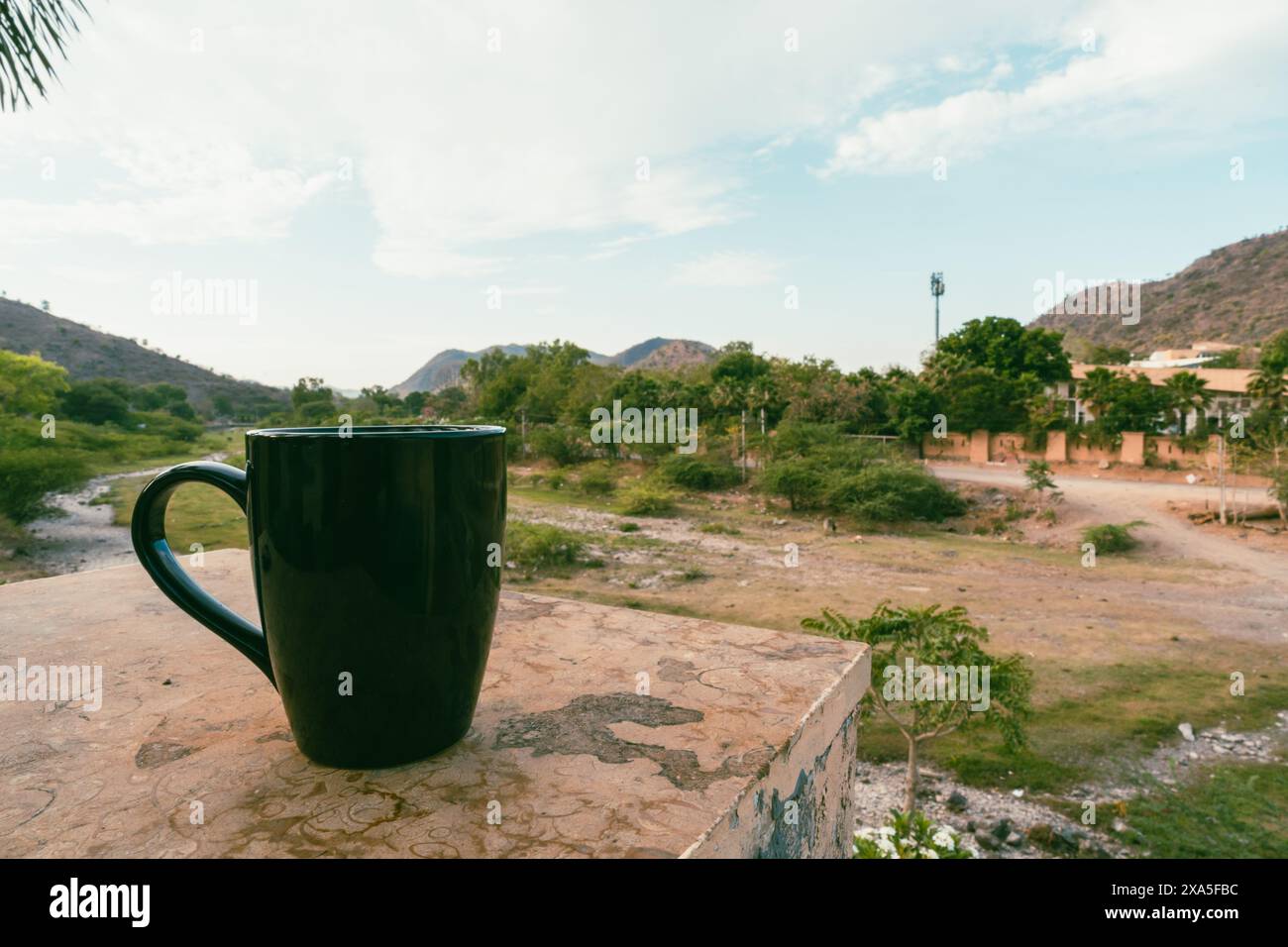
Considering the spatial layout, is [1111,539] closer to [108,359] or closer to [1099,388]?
[1099,388]

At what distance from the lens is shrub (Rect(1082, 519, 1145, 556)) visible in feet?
27.9

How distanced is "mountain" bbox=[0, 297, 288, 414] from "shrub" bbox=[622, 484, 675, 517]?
470 inches

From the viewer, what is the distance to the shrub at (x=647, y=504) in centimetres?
1096

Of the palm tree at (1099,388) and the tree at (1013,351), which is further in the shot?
the tree at (1013,351)

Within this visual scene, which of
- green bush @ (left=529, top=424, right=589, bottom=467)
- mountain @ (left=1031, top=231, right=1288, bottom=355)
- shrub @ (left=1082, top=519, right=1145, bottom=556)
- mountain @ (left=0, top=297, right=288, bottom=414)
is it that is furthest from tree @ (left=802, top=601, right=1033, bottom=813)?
mountain @ (left=1031, top=231, right=1288, bottom=355)

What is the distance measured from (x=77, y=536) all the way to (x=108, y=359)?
1672cm

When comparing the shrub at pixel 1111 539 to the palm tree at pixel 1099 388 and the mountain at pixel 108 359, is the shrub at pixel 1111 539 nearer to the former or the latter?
the palm tree at pixel 1099 388

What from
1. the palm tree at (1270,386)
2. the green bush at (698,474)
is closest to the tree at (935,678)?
the green bush at (698,474)

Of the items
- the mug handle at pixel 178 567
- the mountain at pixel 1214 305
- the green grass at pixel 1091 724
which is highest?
the mountain at pixel 1214 305

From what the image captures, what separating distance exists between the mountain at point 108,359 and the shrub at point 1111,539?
17.7m

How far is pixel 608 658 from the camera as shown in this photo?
997 millimetres

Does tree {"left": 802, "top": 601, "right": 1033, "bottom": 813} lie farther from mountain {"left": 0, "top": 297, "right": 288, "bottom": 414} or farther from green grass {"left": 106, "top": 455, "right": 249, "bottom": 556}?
mountain {"left": 0, "top": 297, "right": 288, "bottom": 414}

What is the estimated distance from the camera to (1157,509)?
1007 cm
